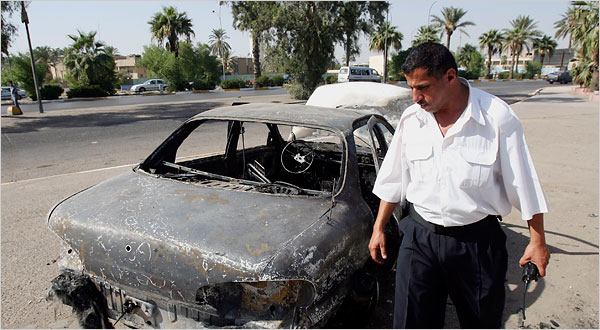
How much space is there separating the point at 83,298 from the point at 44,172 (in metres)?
5.78

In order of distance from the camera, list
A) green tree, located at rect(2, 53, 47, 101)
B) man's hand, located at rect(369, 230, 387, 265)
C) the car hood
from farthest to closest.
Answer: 1. green tree, located at rect(2, 53, 47, 101)
2. man's hand, located at rect(369, 230, 387, 265)
3. the car hood

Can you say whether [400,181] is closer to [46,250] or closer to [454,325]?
[454,325]

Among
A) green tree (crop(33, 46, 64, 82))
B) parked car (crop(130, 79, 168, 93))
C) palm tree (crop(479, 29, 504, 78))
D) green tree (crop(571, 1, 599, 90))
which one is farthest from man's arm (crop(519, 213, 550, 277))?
green tree (crop(33, 46, 64, 82))

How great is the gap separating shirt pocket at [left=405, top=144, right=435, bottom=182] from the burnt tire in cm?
188

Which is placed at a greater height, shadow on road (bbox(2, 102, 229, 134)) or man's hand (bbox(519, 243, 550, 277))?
man's hand (bbox(519, 243, 550, 277))

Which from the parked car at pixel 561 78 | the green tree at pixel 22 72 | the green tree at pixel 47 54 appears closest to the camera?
the green tree at pixel 22 72

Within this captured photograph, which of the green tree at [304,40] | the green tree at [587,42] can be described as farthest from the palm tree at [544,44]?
the green tree at [304,40]

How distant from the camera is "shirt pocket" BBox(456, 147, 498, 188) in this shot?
1800mm

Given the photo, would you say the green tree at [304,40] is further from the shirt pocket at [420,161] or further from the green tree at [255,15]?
the shirt pocket at [420,161]

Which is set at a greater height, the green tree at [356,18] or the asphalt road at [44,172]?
the green tree at [356,18]

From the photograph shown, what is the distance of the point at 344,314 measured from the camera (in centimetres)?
241

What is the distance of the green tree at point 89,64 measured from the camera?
112 feet

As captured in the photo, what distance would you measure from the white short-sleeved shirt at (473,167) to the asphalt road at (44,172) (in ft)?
4.04

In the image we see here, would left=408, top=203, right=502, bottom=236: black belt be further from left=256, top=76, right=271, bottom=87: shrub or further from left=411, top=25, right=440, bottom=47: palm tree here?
left=411, top=25, right=440, bottom=47: palm tree
